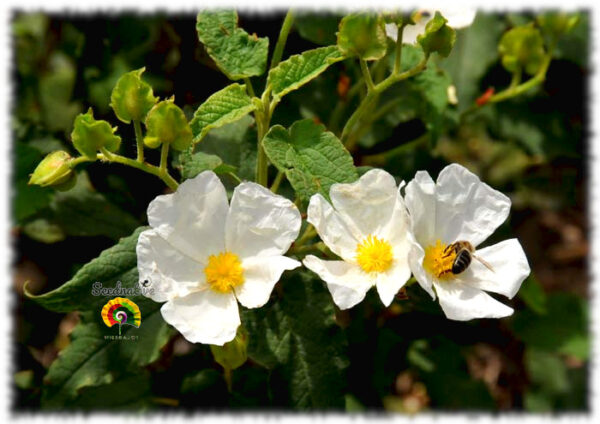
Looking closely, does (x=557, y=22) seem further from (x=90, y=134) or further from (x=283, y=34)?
(x=90, y=134)

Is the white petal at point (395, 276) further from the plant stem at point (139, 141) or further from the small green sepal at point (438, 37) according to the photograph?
the plant stem at point (139, 141)

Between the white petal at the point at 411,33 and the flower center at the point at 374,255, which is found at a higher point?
the white petal at the point at 411,33

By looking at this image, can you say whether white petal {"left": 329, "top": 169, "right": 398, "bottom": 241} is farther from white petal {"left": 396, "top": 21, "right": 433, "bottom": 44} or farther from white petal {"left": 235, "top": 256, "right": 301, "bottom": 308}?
white petal {"left": 396, "top": 21, "right": 433, "bottom": 44}

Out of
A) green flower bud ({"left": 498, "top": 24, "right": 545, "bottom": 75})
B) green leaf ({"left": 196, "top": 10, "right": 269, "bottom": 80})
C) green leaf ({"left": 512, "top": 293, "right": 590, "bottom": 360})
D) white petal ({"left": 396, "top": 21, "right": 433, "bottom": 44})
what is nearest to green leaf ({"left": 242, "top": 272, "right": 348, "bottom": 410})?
green leaf ({"left": 196, "top": 10, "right": 269, "bottom": 80})

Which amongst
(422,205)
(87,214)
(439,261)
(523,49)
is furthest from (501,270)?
(87,214)

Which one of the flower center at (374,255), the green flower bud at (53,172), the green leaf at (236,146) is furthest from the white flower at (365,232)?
the green flower bud at (53,172)

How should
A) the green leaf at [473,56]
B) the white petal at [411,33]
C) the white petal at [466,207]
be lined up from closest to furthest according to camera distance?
the white petal at [466,207]
the white petal at [411,33]
the green leaf at [473,56]
